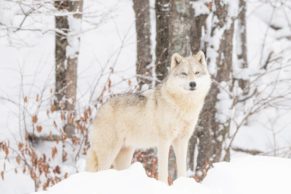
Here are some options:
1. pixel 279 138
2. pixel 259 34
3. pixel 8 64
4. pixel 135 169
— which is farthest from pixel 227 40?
pixel 259 34

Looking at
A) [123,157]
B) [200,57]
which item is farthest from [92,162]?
[200,57]

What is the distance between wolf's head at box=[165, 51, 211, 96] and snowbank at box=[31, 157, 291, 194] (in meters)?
1.83

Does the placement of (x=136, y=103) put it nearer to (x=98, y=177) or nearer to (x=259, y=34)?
(x=98, y=177)

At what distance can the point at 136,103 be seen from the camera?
24.1 feet

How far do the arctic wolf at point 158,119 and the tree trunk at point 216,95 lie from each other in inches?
75.1

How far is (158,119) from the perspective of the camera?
709 cm

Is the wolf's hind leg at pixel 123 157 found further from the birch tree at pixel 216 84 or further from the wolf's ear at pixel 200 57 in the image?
the birch tree at pixel 216 84

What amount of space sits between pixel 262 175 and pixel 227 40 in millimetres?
4693

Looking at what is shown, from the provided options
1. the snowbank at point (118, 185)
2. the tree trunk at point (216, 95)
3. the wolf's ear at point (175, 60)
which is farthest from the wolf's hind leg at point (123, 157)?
the snowbank at point (118, 185)

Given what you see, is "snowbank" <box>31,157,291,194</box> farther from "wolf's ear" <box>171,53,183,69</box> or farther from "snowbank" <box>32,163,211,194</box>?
"wolf's ear" <box>171,53,183,69</box>

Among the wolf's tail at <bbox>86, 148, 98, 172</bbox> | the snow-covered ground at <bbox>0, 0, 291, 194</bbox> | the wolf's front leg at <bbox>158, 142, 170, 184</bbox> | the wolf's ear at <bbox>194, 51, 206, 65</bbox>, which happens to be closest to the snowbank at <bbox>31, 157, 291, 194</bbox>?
the snow-covered ground at <bbox>0, 0, 291, 194</bbox>

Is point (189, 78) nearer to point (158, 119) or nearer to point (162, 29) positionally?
point (158, 119)

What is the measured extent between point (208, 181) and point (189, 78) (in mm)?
2575

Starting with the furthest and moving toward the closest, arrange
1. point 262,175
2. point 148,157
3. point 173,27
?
point 148,157, point 173,27, point 262,175
